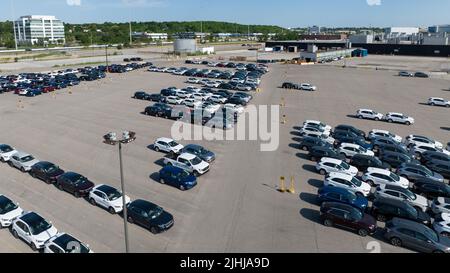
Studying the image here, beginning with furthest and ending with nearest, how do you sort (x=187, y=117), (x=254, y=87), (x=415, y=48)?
(x=415, y=48)
(x=254, y=87)
(x=187, y=117)

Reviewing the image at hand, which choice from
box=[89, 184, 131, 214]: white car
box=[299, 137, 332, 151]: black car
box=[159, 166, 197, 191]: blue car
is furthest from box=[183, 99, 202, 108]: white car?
box=[89, 184, 131, 214]: white car

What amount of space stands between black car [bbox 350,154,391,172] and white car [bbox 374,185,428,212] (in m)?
4.49

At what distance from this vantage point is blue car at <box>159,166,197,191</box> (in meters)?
24.4

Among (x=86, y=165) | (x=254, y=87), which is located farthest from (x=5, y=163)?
(x=254, y=87)

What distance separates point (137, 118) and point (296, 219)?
86.2 feet

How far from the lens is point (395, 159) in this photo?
1137 inches

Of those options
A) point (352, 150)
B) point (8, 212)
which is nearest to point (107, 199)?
point (8, 212)

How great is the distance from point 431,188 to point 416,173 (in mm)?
2438

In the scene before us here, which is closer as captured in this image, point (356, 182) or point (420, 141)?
point (356, 182)

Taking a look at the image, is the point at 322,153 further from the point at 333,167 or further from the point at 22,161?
the point at 22,161

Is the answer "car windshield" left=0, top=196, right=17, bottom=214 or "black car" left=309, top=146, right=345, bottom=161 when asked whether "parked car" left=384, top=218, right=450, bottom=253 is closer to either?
"black car" left=309, top=146, right=345, bottom=161

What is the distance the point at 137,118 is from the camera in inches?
1652

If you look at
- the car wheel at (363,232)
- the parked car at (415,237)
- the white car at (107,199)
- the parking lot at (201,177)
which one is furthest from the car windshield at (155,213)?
the parked car at (415,237)

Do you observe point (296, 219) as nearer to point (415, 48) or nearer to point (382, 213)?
point (382, 213)
